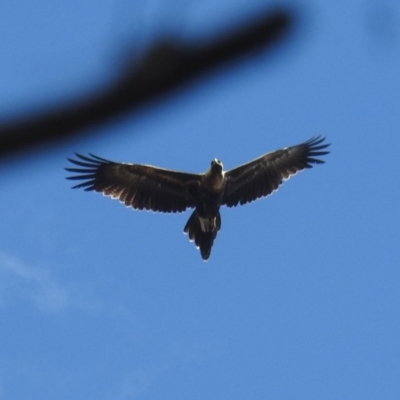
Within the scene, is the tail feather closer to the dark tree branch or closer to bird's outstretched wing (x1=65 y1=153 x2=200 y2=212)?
bird's outstretched wing (x1=65 y1=153 x2=200 y2=212)

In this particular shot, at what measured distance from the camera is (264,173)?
1800 cm

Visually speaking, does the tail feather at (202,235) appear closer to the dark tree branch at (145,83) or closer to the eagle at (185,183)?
the eagle at (185,183)

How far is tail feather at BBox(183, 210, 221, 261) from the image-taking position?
16.7 metres

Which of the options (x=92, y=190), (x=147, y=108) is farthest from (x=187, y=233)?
(x=147, y=108)

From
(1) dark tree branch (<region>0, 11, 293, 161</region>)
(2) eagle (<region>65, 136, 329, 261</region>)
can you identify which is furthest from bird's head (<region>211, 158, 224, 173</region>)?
(1) dark tree branch (<region>0, 11, 293, 161</region>)

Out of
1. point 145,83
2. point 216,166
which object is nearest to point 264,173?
point 216,166

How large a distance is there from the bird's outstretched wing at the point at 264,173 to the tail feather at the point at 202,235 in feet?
2.97

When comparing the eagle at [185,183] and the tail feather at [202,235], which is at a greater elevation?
the eagle at [185,183]

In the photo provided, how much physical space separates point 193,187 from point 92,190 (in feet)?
6.11

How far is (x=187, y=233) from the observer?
55.2 feet

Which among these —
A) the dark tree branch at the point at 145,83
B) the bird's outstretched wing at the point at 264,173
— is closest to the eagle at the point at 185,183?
the bird's outstretched wing at the point at 264,173

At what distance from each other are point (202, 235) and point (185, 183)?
1.17m

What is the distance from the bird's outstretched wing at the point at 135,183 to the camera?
1750 centimetres

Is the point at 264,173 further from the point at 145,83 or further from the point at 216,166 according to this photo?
the point at 145,83
